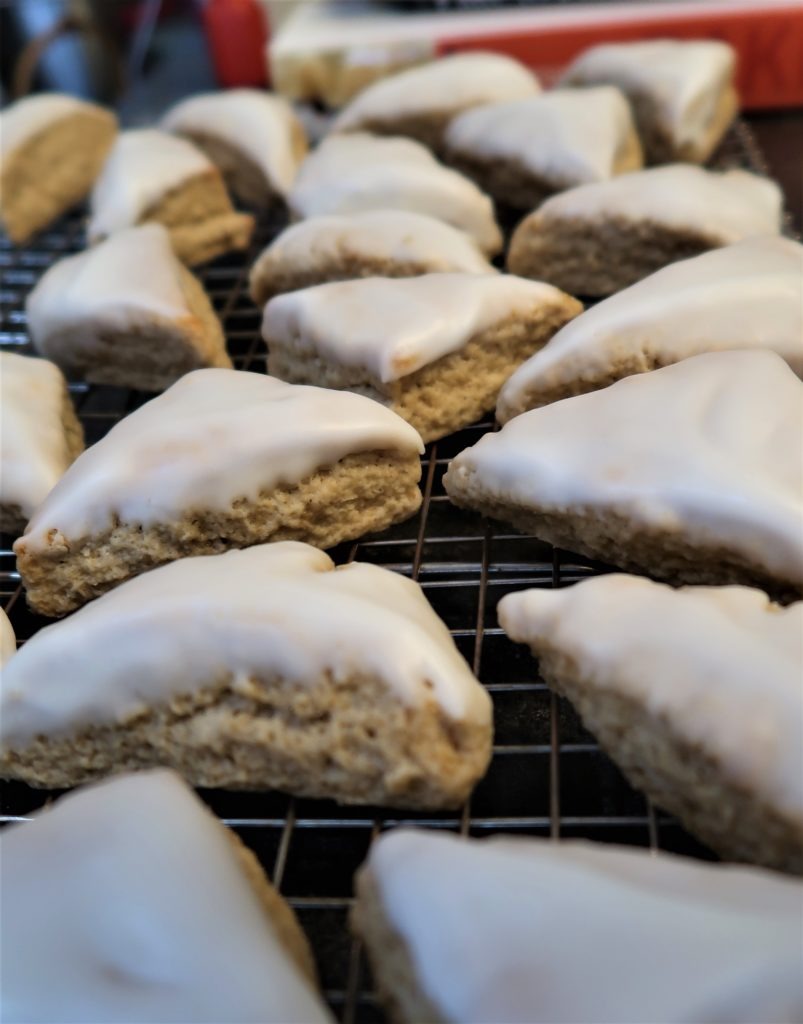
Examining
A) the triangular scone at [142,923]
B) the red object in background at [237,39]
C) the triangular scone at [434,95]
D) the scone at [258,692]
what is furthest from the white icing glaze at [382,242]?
the red object in background at [237,39]

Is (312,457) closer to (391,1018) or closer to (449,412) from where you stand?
(449,412)

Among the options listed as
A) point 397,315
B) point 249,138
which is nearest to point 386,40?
point 249,138

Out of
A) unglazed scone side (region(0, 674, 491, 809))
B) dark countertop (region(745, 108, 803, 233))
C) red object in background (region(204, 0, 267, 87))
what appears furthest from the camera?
red object in background (region(204, 0, 267, 87))

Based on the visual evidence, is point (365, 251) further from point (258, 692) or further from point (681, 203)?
point (258, 692)

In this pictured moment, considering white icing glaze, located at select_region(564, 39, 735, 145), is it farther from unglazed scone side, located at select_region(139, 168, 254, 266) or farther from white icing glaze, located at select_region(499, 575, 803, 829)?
white icing glaze, located at select_region(499, 575, 803, 829)

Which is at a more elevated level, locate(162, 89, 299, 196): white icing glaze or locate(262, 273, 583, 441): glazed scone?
locate(162, 89, 299, 196): white icing glaze

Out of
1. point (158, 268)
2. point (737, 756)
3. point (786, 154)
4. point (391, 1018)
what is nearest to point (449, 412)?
point (158, 268)

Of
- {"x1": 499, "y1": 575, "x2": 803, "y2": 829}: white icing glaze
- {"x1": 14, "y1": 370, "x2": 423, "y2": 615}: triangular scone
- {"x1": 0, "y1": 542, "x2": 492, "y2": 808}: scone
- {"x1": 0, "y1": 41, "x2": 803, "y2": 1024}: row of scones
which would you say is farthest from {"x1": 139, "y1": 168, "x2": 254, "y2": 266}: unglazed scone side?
{"x1": 499, "y1": 575, "x2": 803, "y2": 829}: white icing glaze
